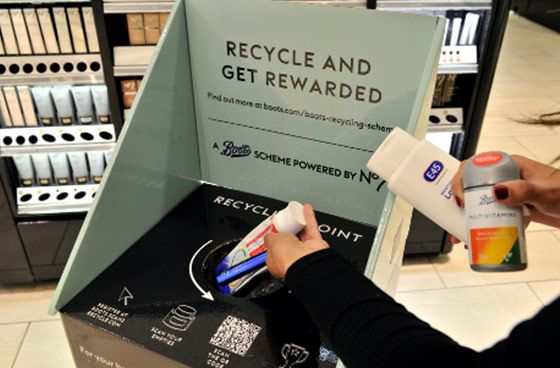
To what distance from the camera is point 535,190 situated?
0.85 metres

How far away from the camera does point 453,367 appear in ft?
2.12

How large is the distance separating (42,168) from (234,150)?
166 cm

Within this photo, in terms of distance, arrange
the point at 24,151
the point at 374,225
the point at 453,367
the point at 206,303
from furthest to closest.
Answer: the point at 24,151, the point at 374,225, the point at 206,303, the point at 453,367

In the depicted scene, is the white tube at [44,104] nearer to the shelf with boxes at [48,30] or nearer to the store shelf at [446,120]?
the shelf with boxes at [48,30]

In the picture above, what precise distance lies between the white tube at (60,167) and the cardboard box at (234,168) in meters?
1.51

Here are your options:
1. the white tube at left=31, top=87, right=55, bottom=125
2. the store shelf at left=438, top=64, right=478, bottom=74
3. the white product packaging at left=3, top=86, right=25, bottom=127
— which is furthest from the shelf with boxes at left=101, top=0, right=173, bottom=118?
the store shelf at left=438, top=64, right=478, bottom=74

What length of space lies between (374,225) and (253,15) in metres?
0.52

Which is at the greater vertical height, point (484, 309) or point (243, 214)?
point (243, 214)

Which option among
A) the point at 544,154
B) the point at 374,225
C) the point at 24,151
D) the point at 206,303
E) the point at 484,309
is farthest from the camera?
the point at 544,154

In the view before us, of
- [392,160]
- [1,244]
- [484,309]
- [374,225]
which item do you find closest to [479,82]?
[484,309]

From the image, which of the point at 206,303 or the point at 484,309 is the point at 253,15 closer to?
the point at 206,303

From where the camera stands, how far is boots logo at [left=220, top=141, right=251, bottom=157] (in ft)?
4.00

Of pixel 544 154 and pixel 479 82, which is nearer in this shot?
pixel 479 82

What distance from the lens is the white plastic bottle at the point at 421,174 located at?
3.01ft
